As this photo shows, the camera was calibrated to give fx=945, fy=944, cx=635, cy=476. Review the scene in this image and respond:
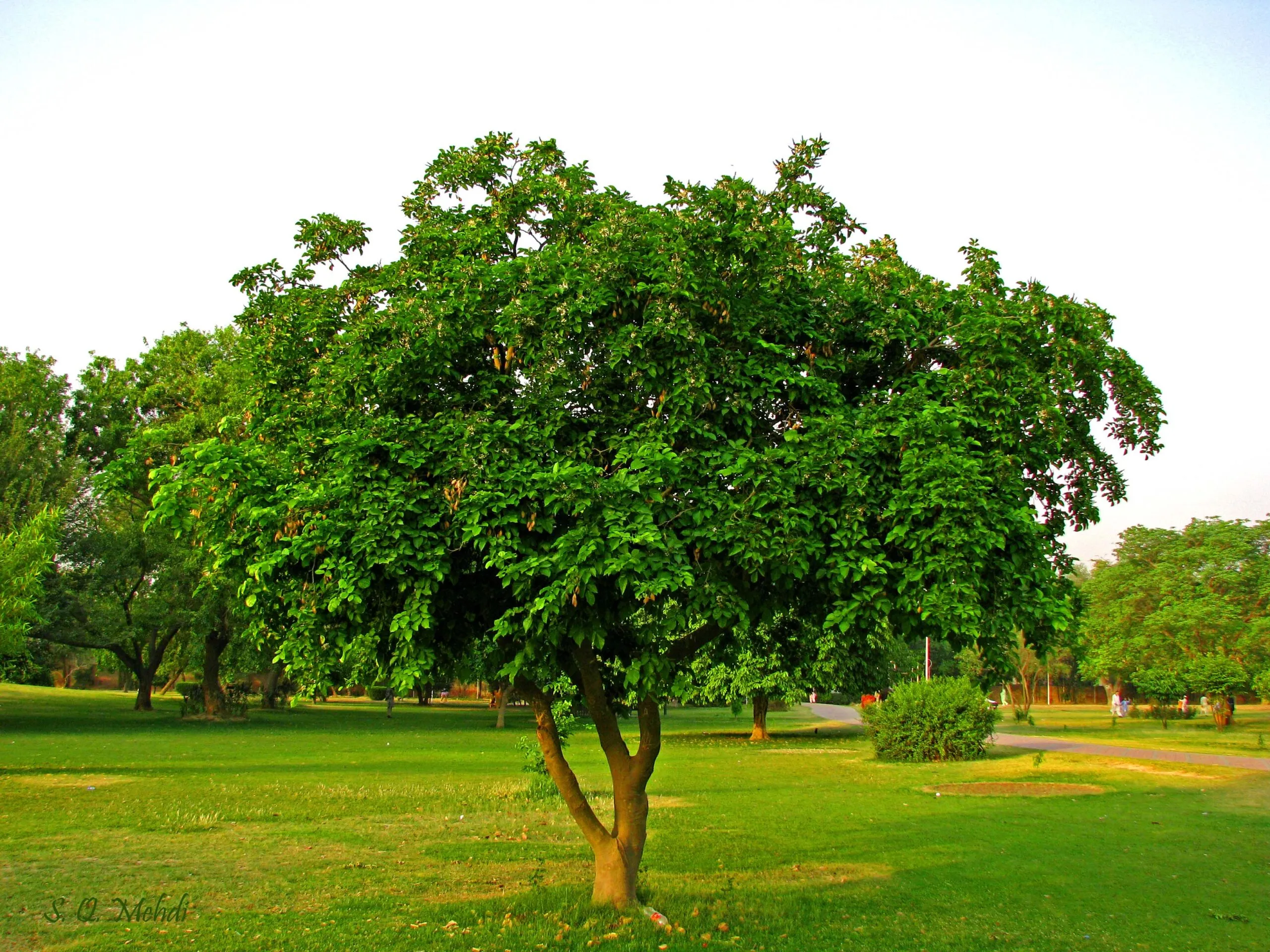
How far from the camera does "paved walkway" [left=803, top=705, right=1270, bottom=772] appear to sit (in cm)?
2911

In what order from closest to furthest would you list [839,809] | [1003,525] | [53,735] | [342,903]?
1. [1003,525]
2. [342,903]
3. [839,809]
4. [53,735]

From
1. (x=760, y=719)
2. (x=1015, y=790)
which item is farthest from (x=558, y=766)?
(x=760, y=719)

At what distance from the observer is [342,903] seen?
10.4m

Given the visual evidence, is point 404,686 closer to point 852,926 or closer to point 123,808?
point 852,926

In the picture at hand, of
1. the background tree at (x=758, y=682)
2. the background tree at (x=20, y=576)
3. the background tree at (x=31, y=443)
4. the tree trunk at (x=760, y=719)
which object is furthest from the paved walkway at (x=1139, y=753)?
the background tree at (x=31, y=443)

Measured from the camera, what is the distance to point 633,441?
7980 mm

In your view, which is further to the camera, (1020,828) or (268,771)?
(268,771)

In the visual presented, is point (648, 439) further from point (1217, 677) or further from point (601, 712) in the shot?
point (1217, 677)

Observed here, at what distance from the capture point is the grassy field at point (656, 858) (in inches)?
374

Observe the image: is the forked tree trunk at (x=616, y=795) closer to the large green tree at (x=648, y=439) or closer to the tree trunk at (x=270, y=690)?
the large green tree at (x=648, y=439)

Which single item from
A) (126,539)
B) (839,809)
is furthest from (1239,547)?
(126,539)

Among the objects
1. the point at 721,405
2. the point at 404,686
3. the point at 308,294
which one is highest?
the point at 308,294

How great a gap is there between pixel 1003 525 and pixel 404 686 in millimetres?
4905

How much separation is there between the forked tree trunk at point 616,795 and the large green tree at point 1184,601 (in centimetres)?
4296
